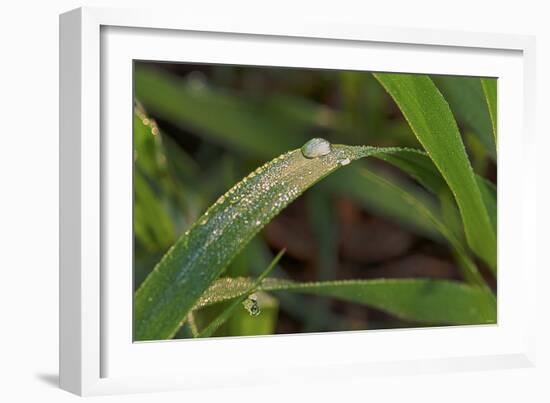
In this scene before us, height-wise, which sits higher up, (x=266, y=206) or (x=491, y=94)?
(x=491, y=94)

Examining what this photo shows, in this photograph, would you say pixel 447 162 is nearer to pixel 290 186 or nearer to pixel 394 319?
pixel 290 186

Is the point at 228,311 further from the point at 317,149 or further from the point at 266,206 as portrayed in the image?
the point at 317,149

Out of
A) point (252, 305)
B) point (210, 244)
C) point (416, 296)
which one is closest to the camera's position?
point (210, 244)

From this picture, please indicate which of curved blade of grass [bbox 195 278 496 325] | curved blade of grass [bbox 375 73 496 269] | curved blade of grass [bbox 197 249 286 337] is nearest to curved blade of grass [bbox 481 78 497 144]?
curved blade of grass [bbox 375 73 496 269]

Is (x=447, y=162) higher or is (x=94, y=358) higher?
(x=447, y=162)

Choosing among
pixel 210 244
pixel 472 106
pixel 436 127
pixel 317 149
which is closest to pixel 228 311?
pixel 210 244

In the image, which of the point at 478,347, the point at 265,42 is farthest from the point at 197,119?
the point at 478,347
